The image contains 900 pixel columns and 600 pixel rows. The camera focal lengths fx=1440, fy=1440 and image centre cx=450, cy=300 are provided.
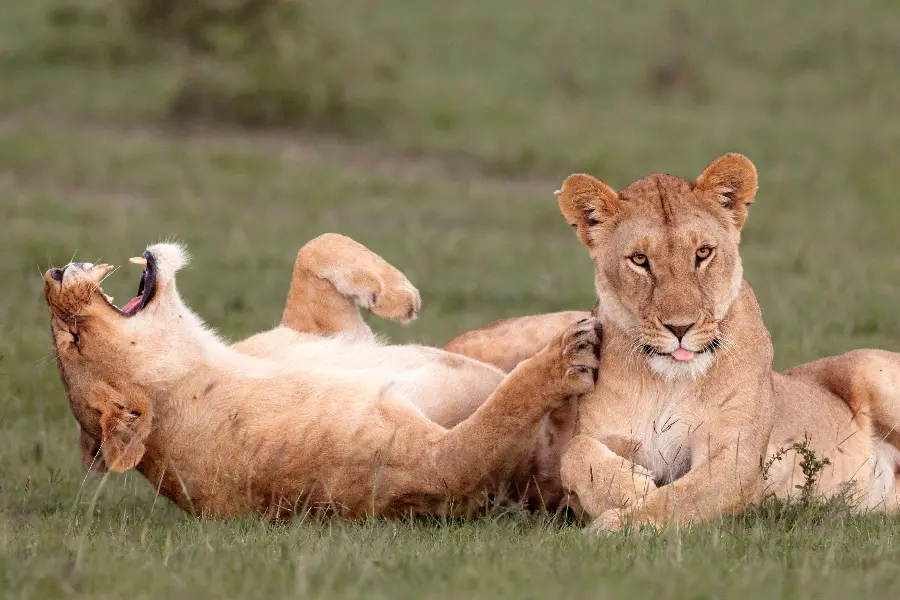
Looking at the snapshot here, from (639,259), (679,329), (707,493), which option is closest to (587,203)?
(639,259)

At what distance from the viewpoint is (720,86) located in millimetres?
18938

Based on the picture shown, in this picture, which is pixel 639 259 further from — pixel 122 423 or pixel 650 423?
pixel 122 423

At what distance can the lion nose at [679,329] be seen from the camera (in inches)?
168

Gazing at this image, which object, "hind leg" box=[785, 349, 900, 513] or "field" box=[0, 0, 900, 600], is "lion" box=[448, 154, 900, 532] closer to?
"field" box=[0, 0, 900, 600]

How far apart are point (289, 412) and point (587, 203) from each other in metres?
1.18

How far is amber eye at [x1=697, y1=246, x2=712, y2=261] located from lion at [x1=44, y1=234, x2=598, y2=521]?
42 cm

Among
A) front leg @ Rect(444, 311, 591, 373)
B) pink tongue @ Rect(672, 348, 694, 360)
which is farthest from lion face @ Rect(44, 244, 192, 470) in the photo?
pink tongue @ Rect(672, 348, 694, 360)

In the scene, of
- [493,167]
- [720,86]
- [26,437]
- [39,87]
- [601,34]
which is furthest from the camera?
[601,34]

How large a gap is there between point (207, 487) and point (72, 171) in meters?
10.0

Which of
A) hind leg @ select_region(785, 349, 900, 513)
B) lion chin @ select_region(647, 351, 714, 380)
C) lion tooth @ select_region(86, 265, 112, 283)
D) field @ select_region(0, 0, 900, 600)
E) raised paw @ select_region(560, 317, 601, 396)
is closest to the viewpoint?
field @ select_region(0, 0, 900, 600)

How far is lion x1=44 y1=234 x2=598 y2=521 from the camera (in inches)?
176

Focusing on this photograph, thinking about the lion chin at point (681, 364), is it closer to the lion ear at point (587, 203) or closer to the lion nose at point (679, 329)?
the lion nose at point (679, 329)

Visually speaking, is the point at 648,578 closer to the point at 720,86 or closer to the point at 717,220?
the point at 717,220

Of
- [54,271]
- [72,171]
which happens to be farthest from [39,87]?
[54,271]
